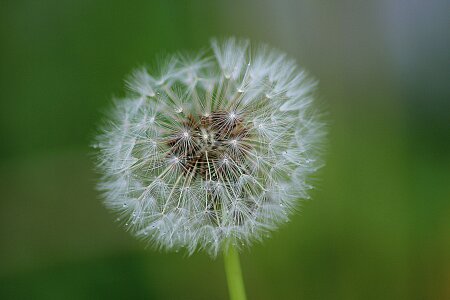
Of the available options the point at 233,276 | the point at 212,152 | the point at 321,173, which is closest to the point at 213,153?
the point at 212,152

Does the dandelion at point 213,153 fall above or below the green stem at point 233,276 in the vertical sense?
above

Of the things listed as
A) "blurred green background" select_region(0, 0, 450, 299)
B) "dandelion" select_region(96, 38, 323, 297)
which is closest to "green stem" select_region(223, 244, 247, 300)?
"dandelion" select_region(96, 38, 323, 297)

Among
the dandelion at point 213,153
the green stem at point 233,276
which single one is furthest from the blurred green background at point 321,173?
the green stem at point 233,276

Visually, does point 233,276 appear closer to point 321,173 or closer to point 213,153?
point 213,153

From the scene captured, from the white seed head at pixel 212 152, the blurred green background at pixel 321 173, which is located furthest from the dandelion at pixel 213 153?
the blurred green background at pixel 321 173

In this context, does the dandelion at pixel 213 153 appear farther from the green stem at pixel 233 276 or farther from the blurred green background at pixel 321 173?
the blurred green background at pixel 321 173

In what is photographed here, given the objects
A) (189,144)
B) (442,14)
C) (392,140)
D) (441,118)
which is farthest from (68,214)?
(442,14)

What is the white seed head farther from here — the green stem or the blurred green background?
the blurred green background

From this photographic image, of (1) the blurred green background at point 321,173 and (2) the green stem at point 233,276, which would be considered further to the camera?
(1) the blurred green background at point 321,173
